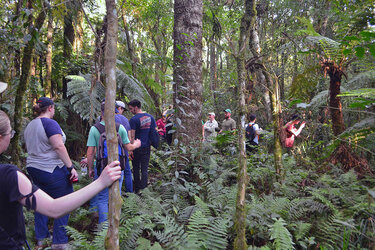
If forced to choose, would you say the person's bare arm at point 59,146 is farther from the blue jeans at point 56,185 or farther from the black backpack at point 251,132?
the black backpack at point 251,132

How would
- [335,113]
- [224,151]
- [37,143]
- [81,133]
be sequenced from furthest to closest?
[81,133] < [224,151] < [335,113] < [37,143]

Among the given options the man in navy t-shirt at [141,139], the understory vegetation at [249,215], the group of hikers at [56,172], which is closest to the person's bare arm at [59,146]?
the group of hikers at [56,172]

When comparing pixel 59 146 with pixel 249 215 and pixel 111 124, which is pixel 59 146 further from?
pixel 249 215

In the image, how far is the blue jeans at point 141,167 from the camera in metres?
5.16

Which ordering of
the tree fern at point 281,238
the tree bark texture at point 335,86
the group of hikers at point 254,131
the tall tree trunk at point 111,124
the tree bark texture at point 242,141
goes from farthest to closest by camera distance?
the group of hikers at point 254,131 → the tree bark texture at point 335,86 → the tree fern at point 281,238 → the tree bark texture at point 242,141 → the tall tree trunk at point 111,124

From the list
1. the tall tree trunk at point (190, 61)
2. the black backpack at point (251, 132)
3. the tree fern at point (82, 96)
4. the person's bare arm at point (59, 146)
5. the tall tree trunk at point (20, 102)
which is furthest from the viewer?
the black backpack at point (251, 132)

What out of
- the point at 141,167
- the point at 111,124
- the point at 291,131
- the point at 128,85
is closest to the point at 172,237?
the point at 111,124

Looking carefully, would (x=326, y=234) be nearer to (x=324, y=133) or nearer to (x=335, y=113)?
(x=335, y=113)

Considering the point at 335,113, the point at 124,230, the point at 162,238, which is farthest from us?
the point at 335,113

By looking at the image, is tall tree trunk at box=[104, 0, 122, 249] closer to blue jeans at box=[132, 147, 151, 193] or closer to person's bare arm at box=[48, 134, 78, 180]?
person's bare arm at box=[48, 134, 78, 180]

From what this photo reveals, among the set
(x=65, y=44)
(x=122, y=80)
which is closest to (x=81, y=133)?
(x=122, y=80)

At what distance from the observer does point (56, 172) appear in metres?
3.44

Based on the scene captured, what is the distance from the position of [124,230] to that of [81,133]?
238 inches

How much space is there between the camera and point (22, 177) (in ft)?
5.14
